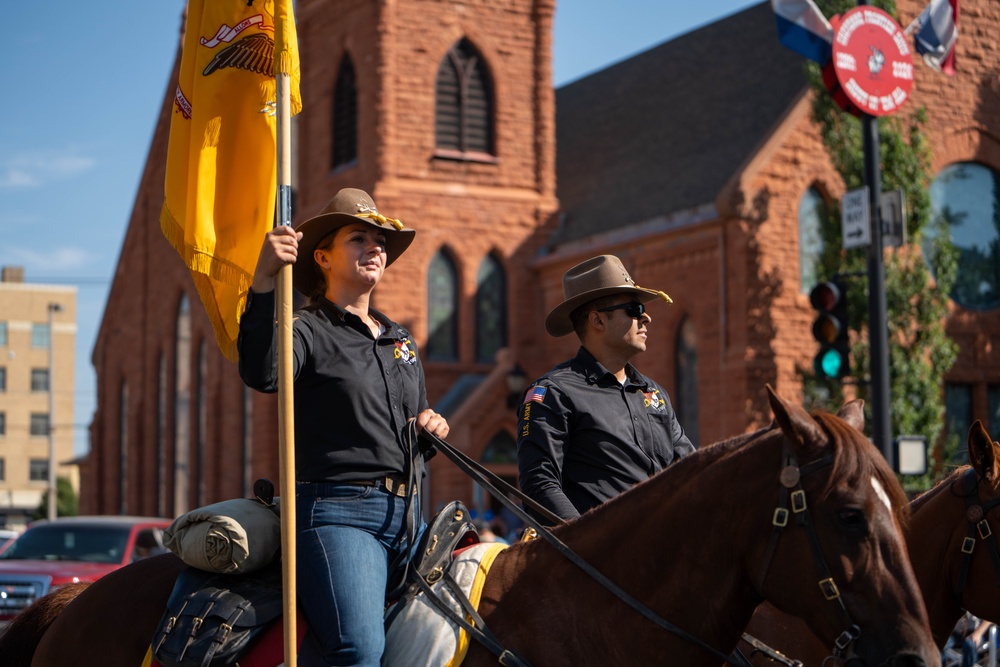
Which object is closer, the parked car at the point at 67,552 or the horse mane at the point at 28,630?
the horse mane at the point at 28,630

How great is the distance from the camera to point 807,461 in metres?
4.09

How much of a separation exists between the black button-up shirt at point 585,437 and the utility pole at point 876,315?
7.02 m

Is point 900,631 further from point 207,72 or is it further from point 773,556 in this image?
point 207,72

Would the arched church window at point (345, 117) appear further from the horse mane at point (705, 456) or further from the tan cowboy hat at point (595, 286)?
the horse mane at point (705, 456)

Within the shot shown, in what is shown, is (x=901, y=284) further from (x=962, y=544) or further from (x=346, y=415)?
(x=346, y=415)

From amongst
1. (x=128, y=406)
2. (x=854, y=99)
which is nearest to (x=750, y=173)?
(x=854, y=99)

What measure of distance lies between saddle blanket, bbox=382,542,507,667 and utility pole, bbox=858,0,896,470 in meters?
8.33

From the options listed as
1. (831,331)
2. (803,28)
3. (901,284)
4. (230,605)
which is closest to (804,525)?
(230,605)

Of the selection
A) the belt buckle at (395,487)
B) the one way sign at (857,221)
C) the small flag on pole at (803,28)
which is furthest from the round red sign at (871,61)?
the belt buckle at (395,487)

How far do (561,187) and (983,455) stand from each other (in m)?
25.0

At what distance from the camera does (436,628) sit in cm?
450

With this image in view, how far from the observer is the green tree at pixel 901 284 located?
20812mm

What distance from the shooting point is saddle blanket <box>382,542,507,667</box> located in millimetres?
4457

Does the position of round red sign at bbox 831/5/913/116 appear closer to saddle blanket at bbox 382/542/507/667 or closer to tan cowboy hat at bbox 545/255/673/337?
tan cowboy hat at bbox 545/255/673/337
